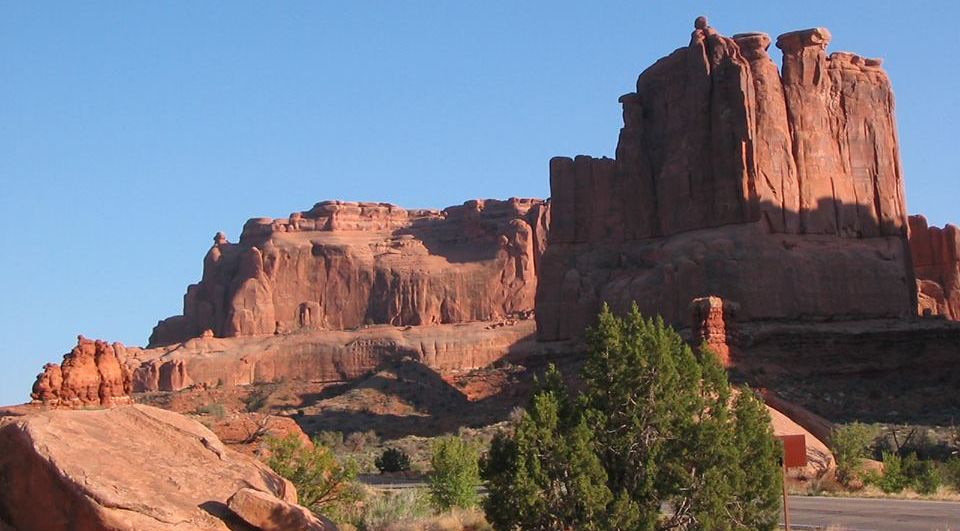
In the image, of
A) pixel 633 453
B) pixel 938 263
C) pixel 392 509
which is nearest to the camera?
pixel 633 453

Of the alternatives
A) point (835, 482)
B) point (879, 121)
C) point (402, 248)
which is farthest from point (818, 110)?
point (402, 248)

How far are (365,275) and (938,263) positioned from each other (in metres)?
49.9

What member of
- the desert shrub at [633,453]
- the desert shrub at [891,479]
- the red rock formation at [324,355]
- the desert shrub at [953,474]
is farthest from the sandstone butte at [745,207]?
the desert shrub at [633,453]

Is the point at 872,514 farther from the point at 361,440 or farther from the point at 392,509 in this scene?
the point at 361,440

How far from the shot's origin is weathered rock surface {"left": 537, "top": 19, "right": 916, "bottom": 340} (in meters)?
64.3

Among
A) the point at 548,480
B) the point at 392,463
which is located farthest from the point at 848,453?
the point at 548,480

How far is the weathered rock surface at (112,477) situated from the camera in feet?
34.9

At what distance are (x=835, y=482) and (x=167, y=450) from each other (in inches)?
812

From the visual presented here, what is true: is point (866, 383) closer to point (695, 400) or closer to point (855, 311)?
point (855, 311)

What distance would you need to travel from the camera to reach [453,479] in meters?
21.8

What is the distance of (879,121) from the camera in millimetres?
70562

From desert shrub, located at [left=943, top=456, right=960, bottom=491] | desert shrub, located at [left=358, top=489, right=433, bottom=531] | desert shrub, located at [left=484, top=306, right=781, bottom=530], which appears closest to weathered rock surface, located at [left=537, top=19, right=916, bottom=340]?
desert shrub, located at [left=943, top=456, right=960, bottom=491]

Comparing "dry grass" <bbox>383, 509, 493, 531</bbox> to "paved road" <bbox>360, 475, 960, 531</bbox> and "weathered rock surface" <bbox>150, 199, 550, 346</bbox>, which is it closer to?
"paved road" <bbox>360, 475, 960, 531</bbox>

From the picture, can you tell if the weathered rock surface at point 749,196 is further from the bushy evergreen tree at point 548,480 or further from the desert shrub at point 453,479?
the bushy evergreen tree at point 548,480
